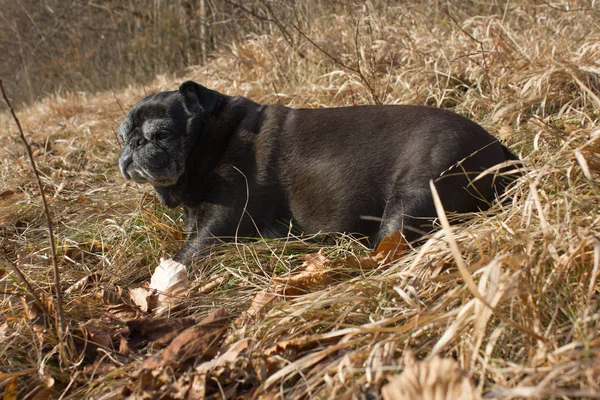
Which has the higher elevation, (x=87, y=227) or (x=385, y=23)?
(x=385, y=23)

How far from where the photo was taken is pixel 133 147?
11.5 ft

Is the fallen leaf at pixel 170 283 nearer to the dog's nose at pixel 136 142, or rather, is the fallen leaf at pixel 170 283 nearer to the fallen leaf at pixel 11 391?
the fallen leaf at pixel 11 391

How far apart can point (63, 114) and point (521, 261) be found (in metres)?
7.97

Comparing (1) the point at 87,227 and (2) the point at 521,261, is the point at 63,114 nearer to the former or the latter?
(1) the point at 87,227

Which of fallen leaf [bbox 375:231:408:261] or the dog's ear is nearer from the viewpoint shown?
fallen leaf [bbox 375:231:408:261]

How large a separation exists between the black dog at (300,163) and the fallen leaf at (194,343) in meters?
0.97

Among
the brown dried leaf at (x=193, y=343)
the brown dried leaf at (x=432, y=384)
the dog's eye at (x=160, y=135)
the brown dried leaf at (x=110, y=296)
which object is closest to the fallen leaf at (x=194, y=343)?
the brown dried leaf at (x=193, y=343)

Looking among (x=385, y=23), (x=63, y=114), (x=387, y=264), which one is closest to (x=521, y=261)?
(x=387, y=264)

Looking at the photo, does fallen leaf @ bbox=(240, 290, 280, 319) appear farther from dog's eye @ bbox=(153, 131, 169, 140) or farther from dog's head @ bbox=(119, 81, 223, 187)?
dog's eye @ bbox=(153, 131, 169, 140)

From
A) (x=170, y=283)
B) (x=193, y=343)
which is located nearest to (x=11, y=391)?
(x=193, y=343)

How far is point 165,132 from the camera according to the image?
3.46 meters

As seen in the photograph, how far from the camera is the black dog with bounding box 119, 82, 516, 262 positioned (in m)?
2.98

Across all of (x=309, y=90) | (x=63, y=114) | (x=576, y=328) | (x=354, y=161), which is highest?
(x=576, y=328)

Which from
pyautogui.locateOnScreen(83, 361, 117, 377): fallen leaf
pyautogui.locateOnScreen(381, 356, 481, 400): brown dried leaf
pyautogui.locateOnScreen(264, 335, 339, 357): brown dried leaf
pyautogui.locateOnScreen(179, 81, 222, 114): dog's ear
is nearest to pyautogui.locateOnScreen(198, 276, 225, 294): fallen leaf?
pyautogui.locateOnScreen(83, 361, 117, 377): fallen leaf
